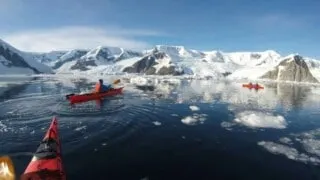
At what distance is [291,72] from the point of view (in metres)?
159

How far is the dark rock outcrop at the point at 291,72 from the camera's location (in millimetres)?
151625

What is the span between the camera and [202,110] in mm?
30547

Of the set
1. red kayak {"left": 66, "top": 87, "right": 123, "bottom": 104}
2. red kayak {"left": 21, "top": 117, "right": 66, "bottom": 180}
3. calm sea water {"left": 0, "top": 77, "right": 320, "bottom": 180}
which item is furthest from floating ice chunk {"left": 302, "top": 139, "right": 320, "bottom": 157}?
red kayak {"left": 66, "top": 87, "right": 123, "bottom": 104}

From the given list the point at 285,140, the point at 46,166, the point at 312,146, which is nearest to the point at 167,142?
the point at 285,140

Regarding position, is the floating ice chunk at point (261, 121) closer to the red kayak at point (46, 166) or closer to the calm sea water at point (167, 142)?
the calm sea water at point (167, 142)

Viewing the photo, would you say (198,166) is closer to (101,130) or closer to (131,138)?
(131,138)

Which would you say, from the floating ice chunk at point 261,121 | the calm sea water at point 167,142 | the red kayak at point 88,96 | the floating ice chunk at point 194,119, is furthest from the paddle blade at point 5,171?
the red kayak at point 88,96

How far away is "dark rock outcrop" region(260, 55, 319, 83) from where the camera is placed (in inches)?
5969

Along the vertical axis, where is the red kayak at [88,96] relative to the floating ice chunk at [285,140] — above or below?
above

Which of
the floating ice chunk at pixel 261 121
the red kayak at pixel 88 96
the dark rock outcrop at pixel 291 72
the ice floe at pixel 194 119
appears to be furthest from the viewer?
the dark rock outcrop at pixel 291 72

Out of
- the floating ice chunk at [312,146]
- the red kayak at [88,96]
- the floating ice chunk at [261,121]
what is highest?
the red kayak at [88,96]

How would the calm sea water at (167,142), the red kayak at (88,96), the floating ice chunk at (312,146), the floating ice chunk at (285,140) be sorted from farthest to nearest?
the red kayak at (88,96) < the floating ice chunk at (285,140) < the floating ice chunk at (312,146) < the calm sea water at (167,142)

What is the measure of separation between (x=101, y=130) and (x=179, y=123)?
6.54m

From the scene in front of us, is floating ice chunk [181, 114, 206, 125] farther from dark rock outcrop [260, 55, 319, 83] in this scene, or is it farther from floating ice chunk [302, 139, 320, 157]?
dark rock outcrop [260, 55, 319, 83]
